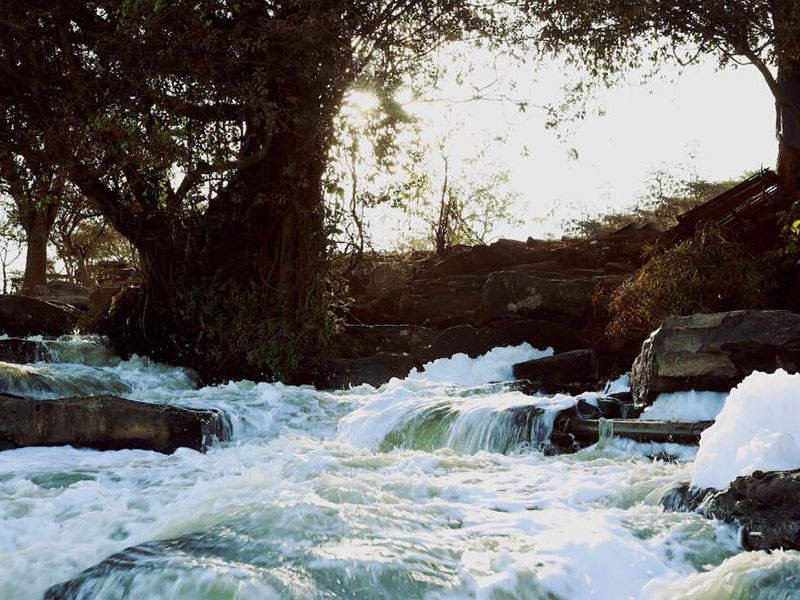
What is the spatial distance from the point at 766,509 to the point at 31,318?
1602 cm

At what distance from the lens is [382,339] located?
15820 mm

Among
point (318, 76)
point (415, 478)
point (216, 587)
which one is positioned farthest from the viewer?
point (318, 76)

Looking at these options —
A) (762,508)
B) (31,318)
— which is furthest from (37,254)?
(762,508)

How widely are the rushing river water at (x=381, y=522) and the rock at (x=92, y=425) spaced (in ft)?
0.73

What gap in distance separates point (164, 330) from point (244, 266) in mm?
1914

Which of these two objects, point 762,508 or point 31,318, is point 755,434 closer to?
point 762,508

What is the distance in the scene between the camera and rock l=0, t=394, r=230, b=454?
727cm

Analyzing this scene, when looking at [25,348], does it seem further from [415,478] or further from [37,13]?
[415,478]

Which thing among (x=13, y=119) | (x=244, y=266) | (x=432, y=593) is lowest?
(x=432, y=593)

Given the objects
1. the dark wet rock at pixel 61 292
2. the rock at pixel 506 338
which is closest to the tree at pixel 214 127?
the rock at pixel 506 338

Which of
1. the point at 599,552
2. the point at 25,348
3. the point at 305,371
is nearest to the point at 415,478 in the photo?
the point at 599,552

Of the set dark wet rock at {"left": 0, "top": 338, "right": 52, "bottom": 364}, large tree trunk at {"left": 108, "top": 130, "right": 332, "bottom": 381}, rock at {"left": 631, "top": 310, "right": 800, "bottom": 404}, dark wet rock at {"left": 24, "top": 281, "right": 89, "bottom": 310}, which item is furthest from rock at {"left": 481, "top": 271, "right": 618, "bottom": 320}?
dark wet rock at {"left": 24, "top": 281, "right": 89, "bottom": 310}

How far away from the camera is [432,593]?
3.85 m

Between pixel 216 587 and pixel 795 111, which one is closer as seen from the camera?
pixel 216 587
